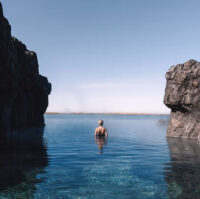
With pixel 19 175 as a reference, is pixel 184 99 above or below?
above

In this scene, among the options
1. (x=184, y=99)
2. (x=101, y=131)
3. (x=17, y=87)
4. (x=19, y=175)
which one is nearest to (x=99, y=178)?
(x=19, y=175)

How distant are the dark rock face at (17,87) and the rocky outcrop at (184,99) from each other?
21408 mm

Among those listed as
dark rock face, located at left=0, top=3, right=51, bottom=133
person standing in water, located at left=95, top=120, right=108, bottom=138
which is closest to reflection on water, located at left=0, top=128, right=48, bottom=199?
person standing in water, located at left=95, top=120, right=108, bottom=138

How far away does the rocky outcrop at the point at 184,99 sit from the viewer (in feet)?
79.0

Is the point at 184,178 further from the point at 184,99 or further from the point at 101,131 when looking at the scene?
A: the point at 184,99

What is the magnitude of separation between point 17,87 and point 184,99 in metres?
26.3

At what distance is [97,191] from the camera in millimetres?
7699

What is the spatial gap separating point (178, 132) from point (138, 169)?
17.1 m

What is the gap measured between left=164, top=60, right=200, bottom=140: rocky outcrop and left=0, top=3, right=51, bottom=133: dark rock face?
2141cm

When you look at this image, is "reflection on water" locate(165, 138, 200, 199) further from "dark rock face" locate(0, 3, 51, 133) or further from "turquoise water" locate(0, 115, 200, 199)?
"dark rock face" locate(0, 3, 51, 133)

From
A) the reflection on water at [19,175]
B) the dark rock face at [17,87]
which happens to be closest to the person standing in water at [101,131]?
the reflection on water at [19,175]

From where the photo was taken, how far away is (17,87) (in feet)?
110

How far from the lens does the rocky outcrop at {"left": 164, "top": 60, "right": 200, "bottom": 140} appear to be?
948 inches

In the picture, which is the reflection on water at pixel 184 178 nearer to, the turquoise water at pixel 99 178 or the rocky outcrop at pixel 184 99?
the turquoise water at pixel 99 178
